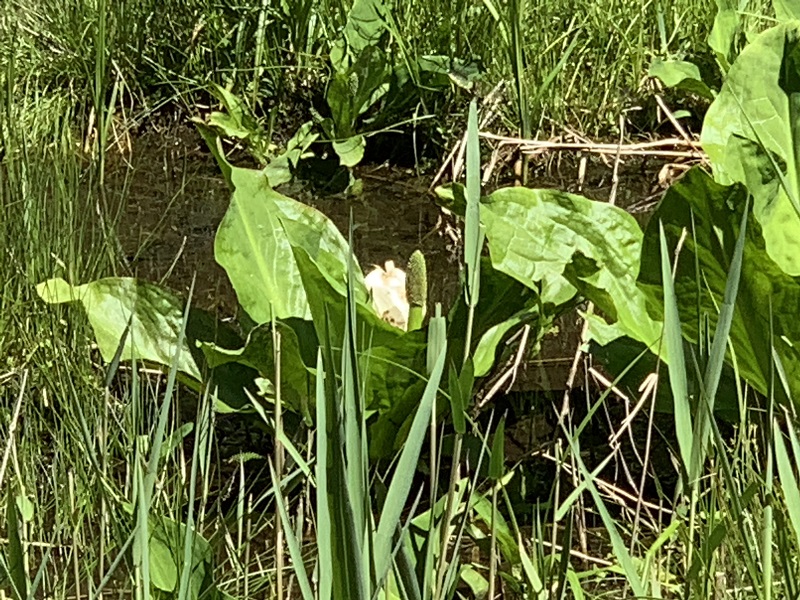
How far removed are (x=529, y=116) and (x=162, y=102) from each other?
2.63ft

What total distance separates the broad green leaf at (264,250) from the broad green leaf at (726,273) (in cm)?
38

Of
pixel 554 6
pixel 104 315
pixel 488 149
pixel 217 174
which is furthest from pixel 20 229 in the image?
pixel 554 6

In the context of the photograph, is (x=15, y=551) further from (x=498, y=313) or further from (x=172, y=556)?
(x=498, y=313)

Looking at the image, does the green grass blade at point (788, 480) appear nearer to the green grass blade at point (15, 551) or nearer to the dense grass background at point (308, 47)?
the green grass blade at point (15, 551)

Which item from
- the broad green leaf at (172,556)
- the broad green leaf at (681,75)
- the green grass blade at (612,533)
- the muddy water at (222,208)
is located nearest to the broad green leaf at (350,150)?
the muddy water at (222,208)

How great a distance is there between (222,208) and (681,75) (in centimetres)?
90

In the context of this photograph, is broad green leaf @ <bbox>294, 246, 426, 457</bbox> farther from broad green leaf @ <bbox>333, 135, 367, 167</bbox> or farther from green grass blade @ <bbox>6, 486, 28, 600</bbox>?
broad green leaf @ <bbox>333, 135, 367, 167</bbox>

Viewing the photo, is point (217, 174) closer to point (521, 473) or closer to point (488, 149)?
point (488, 149)

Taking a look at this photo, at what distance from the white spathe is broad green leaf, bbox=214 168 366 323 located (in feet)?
0.11

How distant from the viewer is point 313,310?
1.42m

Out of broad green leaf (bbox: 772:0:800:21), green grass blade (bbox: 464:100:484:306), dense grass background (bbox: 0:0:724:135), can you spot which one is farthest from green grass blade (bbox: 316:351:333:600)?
dense grass background (bbox: 0:0:724:135)

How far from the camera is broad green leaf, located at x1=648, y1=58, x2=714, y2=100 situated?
2.33 m

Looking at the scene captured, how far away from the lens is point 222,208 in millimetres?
2459

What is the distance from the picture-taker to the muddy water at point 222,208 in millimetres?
2172
